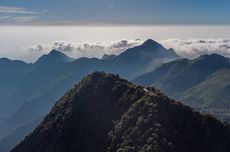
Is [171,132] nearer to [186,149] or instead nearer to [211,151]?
[186,149]

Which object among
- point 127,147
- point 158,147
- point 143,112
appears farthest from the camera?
point 143,112

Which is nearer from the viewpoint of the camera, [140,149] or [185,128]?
[140,149]

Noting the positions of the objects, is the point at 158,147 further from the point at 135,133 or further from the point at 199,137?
the point at 199,137

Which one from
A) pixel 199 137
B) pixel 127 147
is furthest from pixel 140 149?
pixel 199 137

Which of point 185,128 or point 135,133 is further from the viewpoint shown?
point 185,128

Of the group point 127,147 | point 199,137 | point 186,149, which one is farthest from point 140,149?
point 199,137

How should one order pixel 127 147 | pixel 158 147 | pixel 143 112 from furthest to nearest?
1. pixel 143 112
2. pixel 127 147
3. pixel 158 147

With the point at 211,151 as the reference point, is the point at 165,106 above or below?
above
